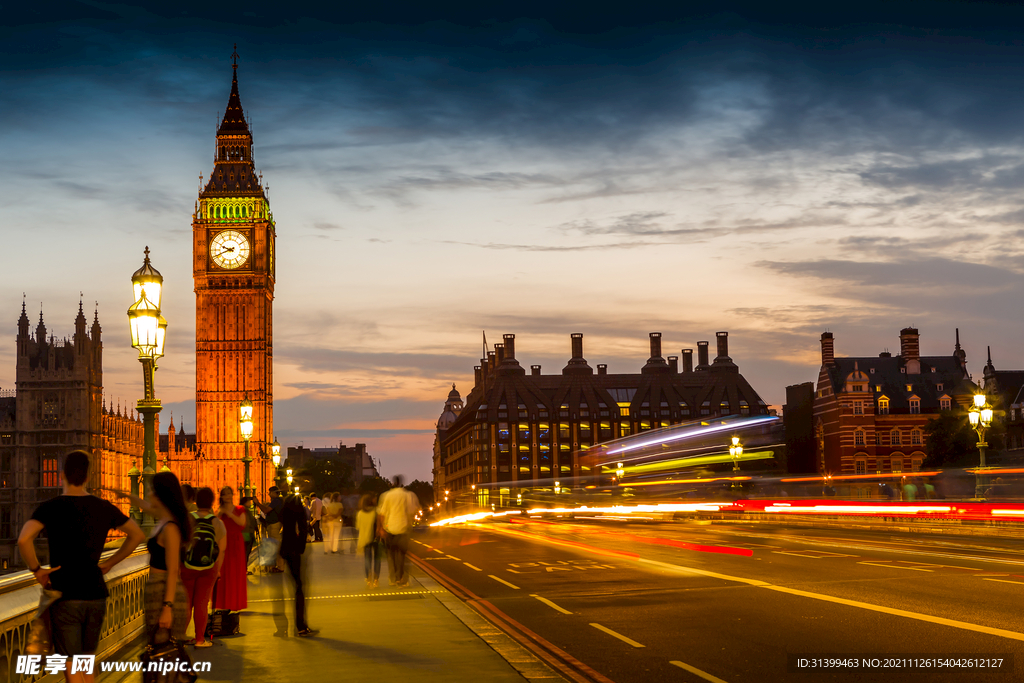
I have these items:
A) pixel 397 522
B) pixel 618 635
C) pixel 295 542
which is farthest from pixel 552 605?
pixel 295 542

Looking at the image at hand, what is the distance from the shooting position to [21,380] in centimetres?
11675

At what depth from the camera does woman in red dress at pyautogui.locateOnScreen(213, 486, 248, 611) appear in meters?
13.8

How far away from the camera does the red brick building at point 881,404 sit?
111m

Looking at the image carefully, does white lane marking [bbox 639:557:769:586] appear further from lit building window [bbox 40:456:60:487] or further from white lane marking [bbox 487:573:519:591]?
lit building window [bbox 40:456:60:487]

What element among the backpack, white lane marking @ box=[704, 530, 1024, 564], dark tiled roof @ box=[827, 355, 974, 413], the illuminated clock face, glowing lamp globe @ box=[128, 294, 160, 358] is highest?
the illuminated clock face

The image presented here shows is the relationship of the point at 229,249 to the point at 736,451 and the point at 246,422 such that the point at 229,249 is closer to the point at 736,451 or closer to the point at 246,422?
the point at 736,451

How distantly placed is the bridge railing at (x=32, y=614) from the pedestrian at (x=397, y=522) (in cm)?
609

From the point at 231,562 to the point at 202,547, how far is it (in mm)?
3700

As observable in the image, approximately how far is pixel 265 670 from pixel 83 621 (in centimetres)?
390

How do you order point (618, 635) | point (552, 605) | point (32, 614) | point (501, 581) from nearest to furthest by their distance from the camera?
point (32, 614) < point (618, 635) < point (552, 605) < point (501, 581)

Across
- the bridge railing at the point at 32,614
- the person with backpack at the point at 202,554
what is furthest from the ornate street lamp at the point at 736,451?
the person with backpack at the point at 202,554

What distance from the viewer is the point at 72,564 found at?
7590 millimetres

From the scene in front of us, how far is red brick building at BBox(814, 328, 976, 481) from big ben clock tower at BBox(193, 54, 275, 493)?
61352 mm

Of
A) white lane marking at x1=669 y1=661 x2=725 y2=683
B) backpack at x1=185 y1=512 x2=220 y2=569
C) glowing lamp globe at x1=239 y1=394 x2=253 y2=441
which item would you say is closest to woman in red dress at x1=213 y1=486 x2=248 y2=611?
backpack at x1=185 y1=512 x2=220 y2=569
